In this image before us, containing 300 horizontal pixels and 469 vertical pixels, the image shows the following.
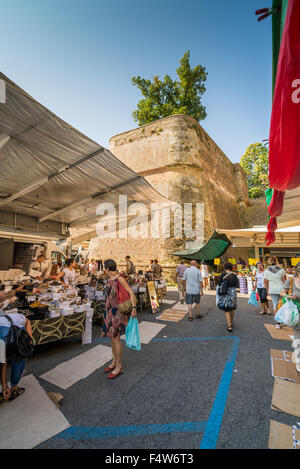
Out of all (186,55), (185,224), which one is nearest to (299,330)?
(185,224)

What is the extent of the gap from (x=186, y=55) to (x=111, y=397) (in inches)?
1175

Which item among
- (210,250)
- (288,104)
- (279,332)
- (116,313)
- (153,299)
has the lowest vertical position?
(279,332)

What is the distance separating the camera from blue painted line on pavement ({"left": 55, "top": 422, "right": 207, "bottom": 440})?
2186 millimetres

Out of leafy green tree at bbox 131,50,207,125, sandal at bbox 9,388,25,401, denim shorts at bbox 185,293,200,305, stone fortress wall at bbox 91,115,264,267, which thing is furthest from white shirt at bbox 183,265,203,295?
leafy green tree at bbox 131,50,207,125

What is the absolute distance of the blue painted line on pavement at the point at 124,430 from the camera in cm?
219

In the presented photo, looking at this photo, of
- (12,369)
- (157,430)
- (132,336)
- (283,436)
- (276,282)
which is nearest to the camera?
(283,436)

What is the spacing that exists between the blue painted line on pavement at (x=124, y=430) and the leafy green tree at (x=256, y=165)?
3475cm

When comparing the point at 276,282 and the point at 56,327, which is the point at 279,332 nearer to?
the point at 276,282

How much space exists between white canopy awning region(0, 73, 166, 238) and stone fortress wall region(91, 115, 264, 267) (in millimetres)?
8036

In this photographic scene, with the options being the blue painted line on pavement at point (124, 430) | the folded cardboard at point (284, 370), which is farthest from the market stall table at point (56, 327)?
the folded cardboard at point (284, 370)

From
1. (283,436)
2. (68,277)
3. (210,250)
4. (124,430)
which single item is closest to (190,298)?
(68,277)

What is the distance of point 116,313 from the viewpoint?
341 cm

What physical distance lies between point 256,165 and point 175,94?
17607 millimetres
